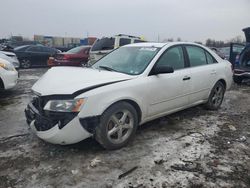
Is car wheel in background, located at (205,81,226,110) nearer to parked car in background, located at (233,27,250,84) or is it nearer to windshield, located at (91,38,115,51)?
parked car in background, located at (233,27,250,84)

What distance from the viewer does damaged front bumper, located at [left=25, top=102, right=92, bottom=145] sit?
3.22 m

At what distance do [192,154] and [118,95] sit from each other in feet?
4.33

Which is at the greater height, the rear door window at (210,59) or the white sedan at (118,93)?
the rear door window at (210,59)

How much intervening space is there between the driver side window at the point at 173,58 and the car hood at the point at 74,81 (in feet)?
2.76

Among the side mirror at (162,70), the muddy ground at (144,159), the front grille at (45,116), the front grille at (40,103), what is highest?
the side mirror at (162,70)

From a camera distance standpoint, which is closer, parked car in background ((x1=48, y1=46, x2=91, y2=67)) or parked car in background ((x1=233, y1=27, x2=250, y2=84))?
parked car in background ((x1=233, y1=27, x2=250, y2=84))

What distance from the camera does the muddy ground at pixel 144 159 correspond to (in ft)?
9.52

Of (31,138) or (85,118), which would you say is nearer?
(85,118)

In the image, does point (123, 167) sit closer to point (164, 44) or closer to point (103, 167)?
point (103, 167)

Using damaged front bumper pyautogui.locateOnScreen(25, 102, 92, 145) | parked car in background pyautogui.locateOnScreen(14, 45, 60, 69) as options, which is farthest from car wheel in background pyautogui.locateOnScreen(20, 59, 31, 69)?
damaged front bumper pyautogui.locateOnScreen(25, 102, 92, 145)

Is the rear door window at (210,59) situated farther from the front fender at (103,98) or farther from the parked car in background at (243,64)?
the parked car in background at (243,64)

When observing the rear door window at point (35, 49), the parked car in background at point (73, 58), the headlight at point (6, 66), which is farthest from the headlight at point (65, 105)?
the rear door window at point (35, 49)

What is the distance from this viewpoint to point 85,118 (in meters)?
3.24

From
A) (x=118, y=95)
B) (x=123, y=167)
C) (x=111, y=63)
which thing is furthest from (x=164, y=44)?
(x=123, y=167)
